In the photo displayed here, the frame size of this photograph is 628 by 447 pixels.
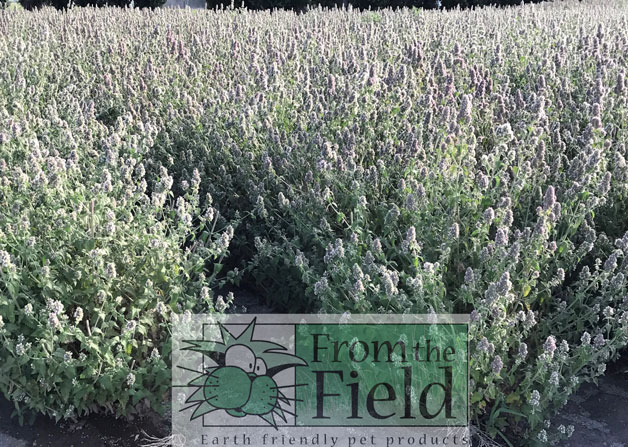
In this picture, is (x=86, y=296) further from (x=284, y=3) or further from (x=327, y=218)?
(x=284, y=3)

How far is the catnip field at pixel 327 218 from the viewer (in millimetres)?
2609

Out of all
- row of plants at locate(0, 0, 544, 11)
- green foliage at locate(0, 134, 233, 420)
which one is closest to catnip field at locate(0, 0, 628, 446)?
green foliage at locate(0, 134, 233, 420)

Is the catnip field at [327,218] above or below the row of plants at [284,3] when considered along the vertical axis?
below

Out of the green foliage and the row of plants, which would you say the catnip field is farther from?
the row of plants

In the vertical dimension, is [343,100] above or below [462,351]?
above

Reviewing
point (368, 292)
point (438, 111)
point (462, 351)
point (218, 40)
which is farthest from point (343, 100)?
point (218, 40)

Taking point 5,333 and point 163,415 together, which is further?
point 163,415

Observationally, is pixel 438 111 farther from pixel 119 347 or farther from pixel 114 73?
pixel 114 73

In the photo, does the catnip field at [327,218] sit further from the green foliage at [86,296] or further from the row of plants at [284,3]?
the row of plants at [284,3]

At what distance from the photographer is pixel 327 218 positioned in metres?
3.36

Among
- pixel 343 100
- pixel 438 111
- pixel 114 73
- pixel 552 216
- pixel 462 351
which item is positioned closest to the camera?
pixel 462 351

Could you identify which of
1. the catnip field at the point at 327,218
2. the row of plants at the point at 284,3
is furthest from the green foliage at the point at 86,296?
the row of plants at the point at 284,3

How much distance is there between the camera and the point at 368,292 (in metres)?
2.83

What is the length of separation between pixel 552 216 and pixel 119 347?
5.66ft
